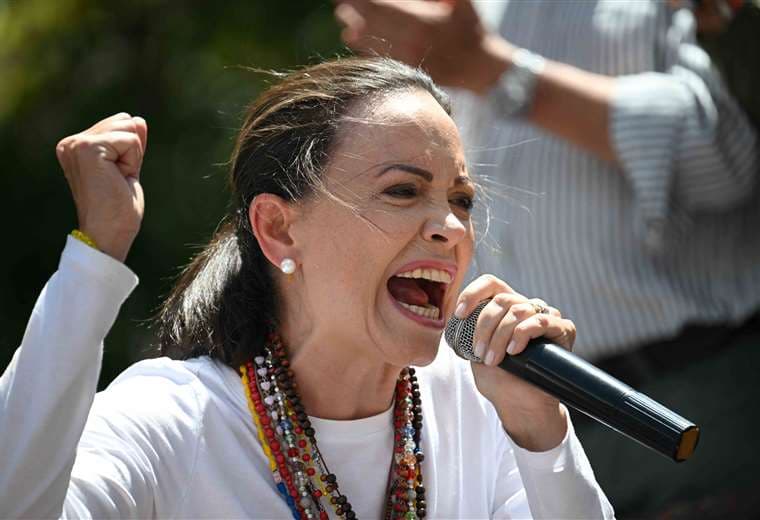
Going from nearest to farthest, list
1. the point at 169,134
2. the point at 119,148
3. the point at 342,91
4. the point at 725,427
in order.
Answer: the point at 119,148
the point at 342,91
the point at 725,427
the point at 169,134

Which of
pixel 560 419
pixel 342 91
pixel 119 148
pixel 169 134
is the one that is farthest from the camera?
pixel 169 134

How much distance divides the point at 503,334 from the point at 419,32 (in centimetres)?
157

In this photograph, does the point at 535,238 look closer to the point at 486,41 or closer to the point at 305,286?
the point at 486,41

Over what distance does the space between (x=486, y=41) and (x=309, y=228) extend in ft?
4.25

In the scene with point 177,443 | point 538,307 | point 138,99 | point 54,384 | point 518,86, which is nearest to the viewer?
point 54,384

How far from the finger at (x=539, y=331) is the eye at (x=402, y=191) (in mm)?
423

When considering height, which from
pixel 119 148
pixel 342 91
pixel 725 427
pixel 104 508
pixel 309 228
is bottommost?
pixel 725 427

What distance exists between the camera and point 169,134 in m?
7.09

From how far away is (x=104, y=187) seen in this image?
7.48 ft

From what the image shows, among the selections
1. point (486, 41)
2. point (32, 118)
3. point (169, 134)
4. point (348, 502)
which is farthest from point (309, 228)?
point (32, 118)

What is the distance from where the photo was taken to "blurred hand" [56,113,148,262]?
2277 millimetres

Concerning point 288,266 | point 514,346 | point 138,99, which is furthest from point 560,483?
point 138,99

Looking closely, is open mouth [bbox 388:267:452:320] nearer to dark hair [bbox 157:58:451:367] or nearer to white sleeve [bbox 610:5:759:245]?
dark hair [bbox 157:58:451:367]

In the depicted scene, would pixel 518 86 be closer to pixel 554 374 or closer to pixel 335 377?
pixel 335 377
